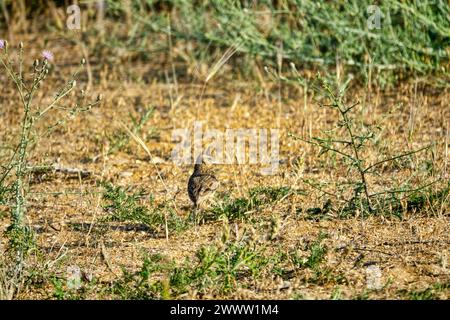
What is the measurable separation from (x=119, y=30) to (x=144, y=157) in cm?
365

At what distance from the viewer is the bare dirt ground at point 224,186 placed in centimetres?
486

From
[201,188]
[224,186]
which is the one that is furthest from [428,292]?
[224,186]

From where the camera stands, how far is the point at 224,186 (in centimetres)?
652

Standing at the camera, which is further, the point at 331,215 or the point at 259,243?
the point at 331,215

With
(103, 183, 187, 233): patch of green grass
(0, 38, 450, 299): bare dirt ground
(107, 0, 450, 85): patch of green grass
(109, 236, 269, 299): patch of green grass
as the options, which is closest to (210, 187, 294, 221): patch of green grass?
(0, 38, 450, 299): bare dirt ground

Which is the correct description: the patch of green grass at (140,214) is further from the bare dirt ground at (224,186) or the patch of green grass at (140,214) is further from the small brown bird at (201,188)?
the small brown bird at (201,188)

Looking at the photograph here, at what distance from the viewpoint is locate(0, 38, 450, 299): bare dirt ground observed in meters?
4.86

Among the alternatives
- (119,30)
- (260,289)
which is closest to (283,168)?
(260,289)

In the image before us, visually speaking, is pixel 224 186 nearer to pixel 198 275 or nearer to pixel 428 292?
pixel 198 275

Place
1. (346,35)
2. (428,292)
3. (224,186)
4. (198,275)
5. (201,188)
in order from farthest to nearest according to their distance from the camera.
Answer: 1. (346,35)
2. (224,186)
3. (201,188)
4. (198,275)
5. (428,292)

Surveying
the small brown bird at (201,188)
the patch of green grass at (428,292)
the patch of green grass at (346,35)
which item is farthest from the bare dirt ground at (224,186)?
the patch of green grass at (346,35)

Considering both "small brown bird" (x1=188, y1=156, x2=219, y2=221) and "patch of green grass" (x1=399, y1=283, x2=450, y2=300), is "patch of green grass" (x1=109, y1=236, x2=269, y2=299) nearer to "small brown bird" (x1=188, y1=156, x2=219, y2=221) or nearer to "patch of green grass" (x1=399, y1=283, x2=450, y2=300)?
"patch of green grass" (x1=399, y1=283, x2=450, y2=300)
